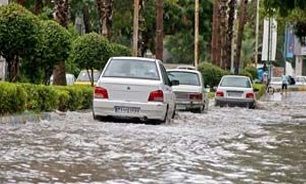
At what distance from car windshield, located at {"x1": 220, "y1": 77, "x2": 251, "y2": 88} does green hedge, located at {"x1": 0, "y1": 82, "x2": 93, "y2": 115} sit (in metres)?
10.9

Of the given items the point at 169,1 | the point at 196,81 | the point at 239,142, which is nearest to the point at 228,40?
the point at 169,1

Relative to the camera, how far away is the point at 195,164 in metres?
12.3

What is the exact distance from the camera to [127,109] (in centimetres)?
1933

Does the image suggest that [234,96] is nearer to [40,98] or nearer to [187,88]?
[187,88]

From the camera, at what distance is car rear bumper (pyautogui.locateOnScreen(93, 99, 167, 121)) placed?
19281 millimetres

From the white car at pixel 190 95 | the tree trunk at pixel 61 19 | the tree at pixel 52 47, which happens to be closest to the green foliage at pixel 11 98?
the tree at pixel 52 47

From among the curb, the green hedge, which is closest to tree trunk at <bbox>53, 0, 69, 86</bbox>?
the green hedge

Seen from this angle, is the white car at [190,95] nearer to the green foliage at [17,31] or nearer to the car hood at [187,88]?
the car hood at [187,88]

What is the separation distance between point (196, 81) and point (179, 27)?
42866mm

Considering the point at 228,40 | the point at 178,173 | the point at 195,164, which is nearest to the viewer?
the point at 178,173

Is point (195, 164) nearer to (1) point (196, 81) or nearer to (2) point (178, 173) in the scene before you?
(2) point (178, 173)

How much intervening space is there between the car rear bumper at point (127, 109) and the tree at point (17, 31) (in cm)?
295

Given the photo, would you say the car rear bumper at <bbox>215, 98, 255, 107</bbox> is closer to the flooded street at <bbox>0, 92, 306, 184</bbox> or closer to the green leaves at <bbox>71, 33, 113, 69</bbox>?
the green leaves at <bbox>71, 33, 113, 69</bbox>

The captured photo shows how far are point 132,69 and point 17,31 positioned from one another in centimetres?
320
